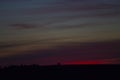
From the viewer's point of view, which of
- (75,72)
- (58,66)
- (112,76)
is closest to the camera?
(112,76)

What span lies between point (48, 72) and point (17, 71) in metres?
5.13

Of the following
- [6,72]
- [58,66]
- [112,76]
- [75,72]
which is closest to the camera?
[112,76]

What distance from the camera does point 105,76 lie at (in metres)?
51.9

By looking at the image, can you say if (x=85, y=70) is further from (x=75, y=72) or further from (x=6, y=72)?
(x=6, y=72)

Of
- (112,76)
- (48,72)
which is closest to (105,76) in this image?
(112,76)

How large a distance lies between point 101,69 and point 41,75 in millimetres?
8319

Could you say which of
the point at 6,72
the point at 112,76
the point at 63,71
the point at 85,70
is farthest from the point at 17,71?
the point at 112,76

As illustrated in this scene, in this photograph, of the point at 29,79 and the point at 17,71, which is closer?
the point at 29,79

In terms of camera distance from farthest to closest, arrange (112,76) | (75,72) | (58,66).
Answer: (58,66), (75,72), (112,76)

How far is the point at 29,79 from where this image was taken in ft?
180

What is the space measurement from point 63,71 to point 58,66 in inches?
292

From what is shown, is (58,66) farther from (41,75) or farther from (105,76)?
(105,76)

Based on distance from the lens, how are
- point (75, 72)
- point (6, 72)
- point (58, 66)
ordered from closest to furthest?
1. point (75, 72)
2. point (6, 72)
3. point (58, 66)

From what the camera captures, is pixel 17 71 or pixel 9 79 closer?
pixel 9 79
